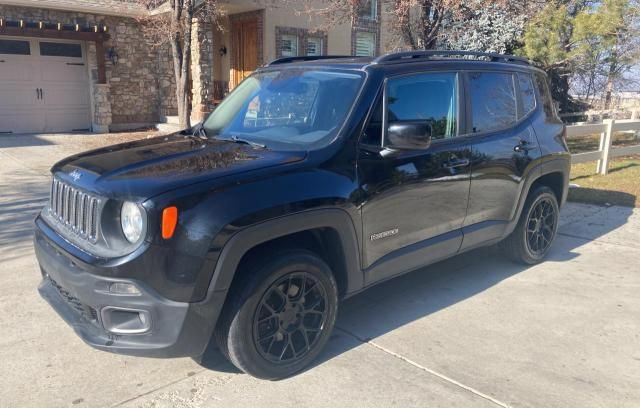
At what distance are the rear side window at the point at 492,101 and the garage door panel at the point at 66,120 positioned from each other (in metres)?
15.0

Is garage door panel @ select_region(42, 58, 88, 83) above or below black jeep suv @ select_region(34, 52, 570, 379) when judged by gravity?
above

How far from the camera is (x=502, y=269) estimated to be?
5.45 metres

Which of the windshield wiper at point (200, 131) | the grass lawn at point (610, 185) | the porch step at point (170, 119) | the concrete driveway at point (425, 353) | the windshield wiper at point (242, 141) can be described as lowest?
the concrete driveway at point (425, 353)

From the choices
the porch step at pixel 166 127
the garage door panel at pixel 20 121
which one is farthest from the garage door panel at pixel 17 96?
the porch step at pixel 166 127

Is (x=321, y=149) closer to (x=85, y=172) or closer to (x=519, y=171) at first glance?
(x=85, y=172)

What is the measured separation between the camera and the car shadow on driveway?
12.9 feet

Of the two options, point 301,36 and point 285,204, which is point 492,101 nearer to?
point 285,204

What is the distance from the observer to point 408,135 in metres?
3.60

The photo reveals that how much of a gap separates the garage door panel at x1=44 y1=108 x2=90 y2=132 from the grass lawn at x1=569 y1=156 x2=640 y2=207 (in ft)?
45.9

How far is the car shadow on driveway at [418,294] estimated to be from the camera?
394 cm

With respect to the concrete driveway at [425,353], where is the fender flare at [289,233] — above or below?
above

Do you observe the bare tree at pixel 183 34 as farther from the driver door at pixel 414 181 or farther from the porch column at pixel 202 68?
the driver door at pixel 414 181

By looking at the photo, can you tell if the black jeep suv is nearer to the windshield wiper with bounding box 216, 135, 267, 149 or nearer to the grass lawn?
the windshield wiper with bounding box 216, 135, 267, 149

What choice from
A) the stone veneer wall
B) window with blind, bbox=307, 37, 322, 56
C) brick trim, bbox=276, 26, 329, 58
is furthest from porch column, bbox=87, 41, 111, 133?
window with blind, bbox=307, 37, 322, 56
